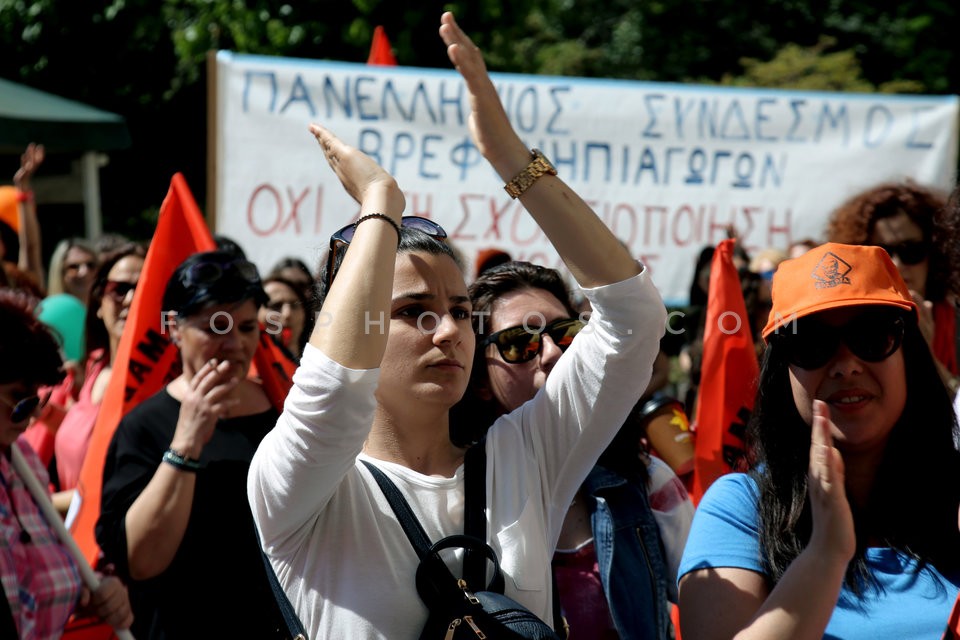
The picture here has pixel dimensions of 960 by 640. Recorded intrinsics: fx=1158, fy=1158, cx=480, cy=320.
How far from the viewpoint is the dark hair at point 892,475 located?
1.98 m

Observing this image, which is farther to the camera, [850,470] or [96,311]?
[96,311]

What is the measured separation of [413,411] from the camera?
2.01m

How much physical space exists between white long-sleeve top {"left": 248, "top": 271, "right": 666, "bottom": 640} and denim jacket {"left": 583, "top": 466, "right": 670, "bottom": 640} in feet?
1.32

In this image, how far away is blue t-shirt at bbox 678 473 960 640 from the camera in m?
1.89

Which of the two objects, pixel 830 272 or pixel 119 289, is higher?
pixel 830 272

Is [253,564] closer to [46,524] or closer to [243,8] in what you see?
[46,524]

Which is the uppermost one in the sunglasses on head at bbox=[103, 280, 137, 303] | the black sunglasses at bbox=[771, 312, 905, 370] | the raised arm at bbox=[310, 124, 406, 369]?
the raised arm at bbox=[310, 124, 406, 369]

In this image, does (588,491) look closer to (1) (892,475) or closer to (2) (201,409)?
(1) (892,475)

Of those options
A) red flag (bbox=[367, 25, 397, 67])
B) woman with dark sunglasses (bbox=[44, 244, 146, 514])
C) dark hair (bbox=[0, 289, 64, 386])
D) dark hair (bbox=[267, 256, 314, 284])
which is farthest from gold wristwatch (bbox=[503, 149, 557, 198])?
red flag (bbox=[367, 25, 397, 67])

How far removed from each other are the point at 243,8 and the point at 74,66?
508 centimetres

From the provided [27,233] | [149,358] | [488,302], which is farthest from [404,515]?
[27,233]

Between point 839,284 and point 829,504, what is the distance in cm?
44

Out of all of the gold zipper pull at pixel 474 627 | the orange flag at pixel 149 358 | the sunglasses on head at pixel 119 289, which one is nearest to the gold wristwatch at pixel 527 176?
the gold zipper pull at pixel 474 627

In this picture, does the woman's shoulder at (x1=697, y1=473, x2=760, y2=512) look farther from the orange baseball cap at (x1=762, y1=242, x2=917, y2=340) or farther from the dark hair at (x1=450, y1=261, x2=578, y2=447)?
the dark hair at (x1=450, y1=261, x2=578, y2=447)
